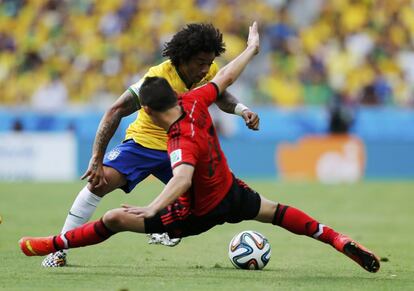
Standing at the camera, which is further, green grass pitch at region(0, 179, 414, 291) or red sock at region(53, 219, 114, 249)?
red sock at region(53, 219, 114, 249)

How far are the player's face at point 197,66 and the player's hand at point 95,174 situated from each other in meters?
1.17

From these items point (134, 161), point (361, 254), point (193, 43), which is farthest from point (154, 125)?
point (361, 254)

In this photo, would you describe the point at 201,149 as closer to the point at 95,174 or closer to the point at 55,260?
the point at 95,174

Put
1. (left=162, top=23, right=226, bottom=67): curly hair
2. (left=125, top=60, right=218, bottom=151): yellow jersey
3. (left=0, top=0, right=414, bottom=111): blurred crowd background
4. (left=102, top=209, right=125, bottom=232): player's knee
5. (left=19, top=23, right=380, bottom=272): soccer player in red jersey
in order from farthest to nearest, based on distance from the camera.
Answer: (left=0, top=0, right=414, bottom=111): blurred crowd background
(left=125, top=60, right=218, bottom=151): yellow jersey
(left=162, top=23, right=226, bottom=67): curly hair
(left=102, top=209, right=125, bottom=232): player's knee
(left=19, top=23, right=380, bottom=272): soccer player in red jersey

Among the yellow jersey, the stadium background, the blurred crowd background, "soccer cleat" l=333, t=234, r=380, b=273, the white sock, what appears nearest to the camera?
"soccer cleat" l=333, t=234, r=380, b=273

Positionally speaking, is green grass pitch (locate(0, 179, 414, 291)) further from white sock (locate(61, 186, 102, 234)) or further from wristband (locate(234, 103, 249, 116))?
wristband (locate(234, 103, 249, 116))

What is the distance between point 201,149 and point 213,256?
263 cm

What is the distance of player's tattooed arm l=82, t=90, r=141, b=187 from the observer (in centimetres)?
850

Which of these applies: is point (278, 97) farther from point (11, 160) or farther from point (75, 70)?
point (11, 160)

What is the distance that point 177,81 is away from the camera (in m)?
8.88

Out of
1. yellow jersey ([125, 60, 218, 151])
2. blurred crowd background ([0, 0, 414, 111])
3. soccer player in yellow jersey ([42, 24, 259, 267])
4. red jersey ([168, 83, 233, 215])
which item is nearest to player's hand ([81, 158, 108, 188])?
soccer player in yellow jersey ([42, 24, 259, 267])

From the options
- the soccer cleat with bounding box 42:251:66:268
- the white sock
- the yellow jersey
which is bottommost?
the soccer cleat with bounding box 42:251:66:268

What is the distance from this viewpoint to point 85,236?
7844mm

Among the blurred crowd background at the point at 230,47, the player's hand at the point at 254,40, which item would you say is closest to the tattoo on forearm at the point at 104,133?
the player's hand at the point at 254,40
